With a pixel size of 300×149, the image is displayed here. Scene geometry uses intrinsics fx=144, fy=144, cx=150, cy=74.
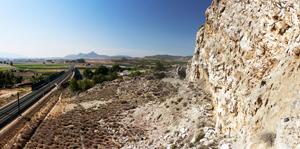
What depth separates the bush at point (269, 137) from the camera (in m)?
7.27

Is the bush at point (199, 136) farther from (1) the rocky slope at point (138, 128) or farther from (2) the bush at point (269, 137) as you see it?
(2) the bush at point (269, 137)

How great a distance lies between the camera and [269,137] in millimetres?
7410

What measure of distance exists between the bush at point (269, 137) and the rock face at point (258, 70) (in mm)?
178

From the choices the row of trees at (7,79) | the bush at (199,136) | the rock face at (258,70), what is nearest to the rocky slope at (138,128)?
the bush at (199,136)

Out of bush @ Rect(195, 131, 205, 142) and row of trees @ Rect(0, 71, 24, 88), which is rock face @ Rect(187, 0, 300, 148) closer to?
bush @ Rect(195, 131, 205, 142)

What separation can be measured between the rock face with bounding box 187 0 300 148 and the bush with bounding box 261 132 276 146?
178 millimetres

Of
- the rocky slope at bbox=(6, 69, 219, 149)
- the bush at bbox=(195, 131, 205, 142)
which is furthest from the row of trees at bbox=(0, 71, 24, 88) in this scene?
the bush at bbox=(195, 131, 205, 142)

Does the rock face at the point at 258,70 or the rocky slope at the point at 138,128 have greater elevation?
the rock face at the point at 258,70

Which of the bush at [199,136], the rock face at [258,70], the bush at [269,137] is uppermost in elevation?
the rock face at [258,70]

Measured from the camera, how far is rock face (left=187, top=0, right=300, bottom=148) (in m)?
8.04

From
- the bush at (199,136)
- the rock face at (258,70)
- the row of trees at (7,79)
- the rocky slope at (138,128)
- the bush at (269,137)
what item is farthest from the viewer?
the row of trees at (7,79)

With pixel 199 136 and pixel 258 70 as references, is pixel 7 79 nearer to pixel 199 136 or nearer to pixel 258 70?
pixel 199 136

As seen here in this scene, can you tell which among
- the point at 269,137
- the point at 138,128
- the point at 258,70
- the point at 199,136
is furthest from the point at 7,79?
the point at 269,137

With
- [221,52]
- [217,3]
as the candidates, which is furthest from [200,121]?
[217,3]
